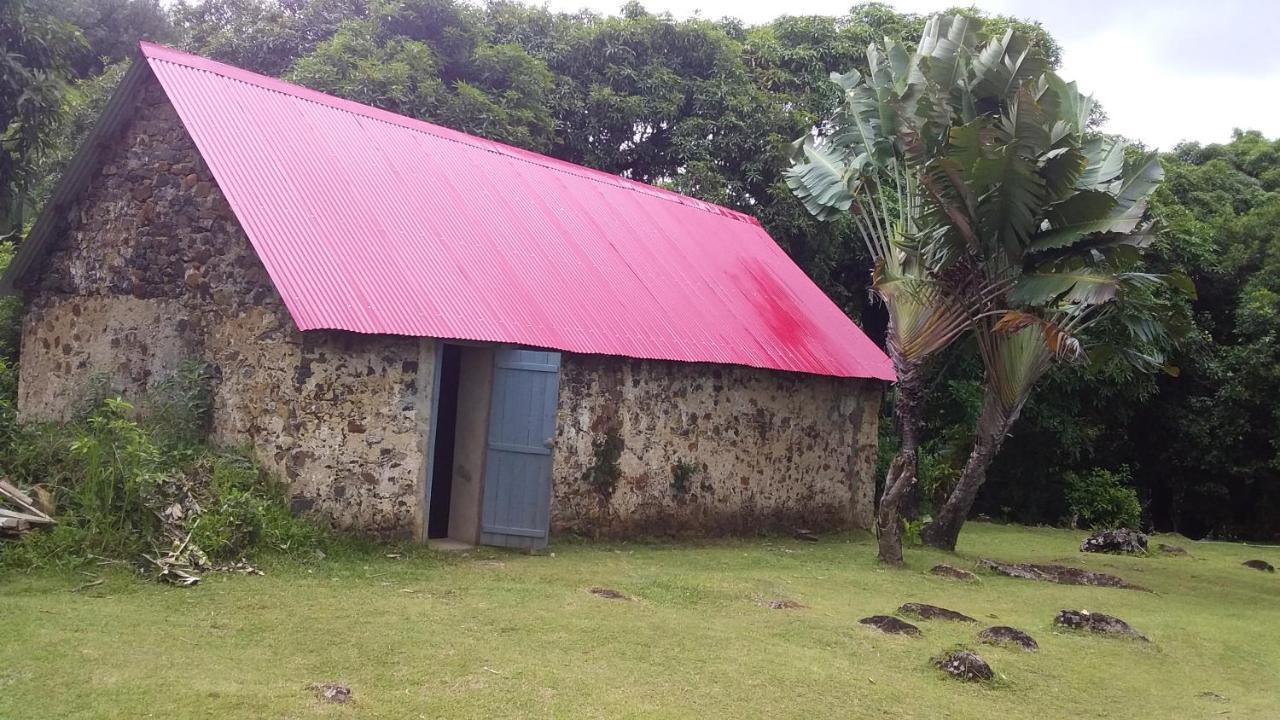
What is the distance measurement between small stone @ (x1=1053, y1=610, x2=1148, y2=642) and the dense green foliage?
917 cm

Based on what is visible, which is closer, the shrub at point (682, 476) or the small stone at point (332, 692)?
the small stone at point (332, 692)

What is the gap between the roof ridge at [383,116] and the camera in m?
10.2

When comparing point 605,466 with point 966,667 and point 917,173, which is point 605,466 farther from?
point 966,667

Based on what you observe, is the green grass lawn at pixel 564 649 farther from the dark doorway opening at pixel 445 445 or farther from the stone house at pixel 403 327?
the dark doorway opening at pixel 445 445

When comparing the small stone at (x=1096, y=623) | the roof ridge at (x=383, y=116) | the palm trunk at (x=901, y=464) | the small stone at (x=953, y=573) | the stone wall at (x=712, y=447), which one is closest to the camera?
the small stone at (x=1096, y=623)

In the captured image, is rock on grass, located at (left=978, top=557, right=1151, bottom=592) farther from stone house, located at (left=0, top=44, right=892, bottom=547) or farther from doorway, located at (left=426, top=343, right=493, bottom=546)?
doorway, located at (left=426, top=343, right=493, bottom=546)

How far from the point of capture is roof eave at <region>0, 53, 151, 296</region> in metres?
9.66

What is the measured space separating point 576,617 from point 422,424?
8.50 feet

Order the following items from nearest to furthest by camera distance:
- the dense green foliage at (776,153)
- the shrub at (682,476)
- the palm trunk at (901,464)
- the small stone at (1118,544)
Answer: the palm trunk at (901,464)
the shrub at (682,476)
the small stone at (1118,544)
the dense green foliage at (776,153)

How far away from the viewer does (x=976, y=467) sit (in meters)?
12.3

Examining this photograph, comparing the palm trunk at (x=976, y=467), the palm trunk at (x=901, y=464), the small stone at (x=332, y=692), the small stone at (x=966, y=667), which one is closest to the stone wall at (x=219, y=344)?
the small stone at (x=332, y=692)

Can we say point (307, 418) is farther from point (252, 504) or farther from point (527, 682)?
point (527, 682)

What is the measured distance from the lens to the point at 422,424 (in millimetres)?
9094

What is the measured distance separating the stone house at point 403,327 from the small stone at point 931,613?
3390 mm
